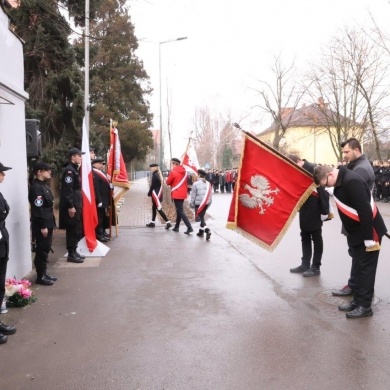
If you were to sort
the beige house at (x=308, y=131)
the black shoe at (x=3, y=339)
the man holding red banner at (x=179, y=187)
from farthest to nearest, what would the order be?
1. the beige house at (x=308, y=131)
2. the man holding red banner at (x=179, y=187)
3. the black shoe at (x=3, y=339)

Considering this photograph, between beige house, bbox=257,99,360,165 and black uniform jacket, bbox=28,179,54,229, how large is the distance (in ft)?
19.2

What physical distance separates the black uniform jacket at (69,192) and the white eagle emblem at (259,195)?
2.96m

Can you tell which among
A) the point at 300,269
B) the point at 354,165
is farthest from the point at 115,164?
the point at 354,165

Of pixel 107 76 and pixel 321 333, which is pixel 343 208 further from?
pixel 107 76

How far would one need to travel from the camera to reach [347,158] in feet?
20.4

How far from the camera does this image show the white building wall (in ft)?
19.9

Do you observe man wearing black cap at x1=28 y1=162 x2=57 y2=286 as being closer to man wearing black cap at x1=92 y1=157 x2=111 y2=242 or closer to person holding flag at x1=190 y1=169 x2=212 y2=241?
man wearing black cap at x1=92 y1=157 x2=111 y2=242

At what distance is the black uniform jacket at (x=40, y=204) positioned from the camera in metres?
6.30

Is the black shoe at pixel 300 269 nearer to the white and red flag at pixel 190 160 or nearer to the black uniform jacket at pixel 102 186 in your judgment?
the black uniform jacket at pixel 102 186

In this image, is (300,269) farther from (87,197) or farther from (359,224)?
(87,197)

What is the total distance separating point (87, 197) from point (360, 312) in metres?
5.13

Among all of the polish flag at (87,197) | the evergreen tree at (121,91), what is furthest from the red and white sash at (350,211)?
the evergreen tree at (121,91)

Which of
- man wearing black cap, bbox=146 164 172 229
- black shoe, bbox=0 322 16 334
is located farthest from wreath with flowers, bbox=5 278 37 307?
man wearing black cap, bbox=146 164 172 229

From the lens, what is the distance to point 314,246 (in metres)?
7.24
